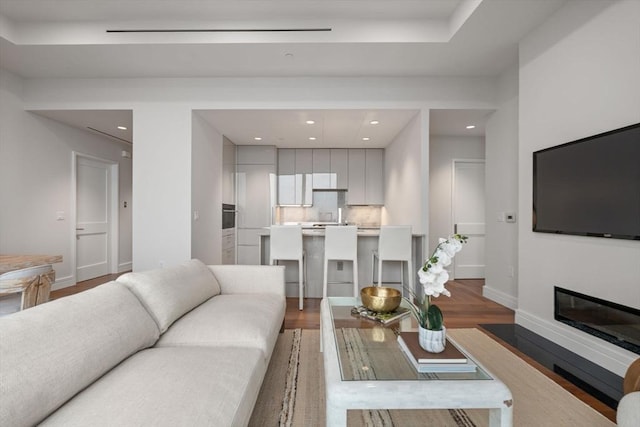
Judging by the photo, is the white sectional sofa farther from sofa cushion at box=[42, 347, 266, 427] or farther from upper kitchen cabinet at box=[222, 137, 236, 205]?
upper kitchen cabinet at box=[222, 137, 236, 205]

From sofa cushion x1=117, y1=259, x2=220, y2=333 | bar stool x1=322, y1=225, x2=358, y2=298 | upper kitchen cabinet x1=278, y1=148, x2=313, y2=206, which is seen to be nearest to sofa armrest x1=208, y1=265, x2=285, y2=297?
sofa cushion x1=117, y1=259, x2=220, y2=333

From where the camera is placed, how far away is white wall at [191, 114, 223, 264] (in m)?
3.99

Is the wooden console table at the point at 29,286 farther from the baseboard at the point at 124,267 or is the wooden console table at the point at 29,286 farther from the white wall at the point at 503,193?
the white wall at the point at 503,193

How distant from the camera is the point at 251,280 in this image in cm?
247

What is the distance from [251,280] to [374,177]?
4.28 meters

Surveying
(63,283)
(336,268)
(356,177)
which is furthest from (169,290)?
(356,177)

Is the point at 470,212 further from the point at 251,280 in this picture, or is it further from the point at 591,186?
the point at 251,280

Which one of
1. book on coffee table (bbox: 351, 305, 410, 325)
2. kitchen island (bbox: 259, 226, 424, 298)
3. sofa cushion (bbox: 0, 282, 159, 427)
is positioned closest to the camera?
sofa cushion (bbox: 0, 282, 159, 427)

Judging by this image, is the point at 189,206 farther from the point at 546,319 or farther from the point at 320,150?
the point at 546,319

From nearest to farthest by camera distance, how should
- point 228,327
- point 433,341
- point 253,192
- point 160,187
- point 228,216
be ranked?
1. point 433,341
2. point 228,327
3. point 160,187
4. point 228,216
5. point 253,192

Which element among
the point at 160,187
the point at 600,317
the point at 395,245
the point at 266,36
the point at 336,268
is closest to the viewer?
the point at 600,317

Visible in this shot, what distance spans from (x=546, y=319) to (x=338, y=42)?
331 centimetres

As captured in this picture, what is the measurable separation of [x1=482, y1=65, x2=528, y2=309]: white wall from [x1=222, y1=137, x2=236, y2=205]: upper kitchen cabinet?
422 centimetres

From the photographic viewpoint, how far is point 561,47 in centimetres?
253
